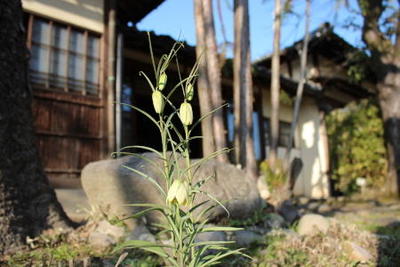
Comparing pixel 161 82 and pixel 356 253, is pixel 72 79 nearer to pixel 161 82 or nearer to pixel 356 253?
pixel 356 253

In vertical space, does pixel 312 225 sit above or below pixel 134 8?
below

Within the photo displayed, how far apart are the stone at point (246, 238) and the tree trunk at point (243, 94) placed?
6.45 ft

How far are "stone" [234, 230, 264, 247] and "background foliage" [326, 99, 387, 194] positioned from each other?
28.5ft

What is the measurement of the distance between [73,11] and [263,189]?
4.81 meters

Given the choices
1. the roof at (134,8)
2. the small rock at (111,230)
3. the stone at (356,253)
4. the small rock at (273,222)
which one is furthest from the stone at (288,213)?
the roof at (134,8)

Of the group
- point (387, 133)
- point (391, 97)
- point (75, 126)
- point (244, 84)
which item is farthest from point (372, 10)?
point (75, 126)

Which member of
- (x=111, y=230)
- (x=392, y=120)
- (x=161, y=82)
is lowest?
(x=111, y=230)

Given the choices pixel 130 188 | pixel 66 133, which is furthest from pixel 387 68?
pixel 130 188

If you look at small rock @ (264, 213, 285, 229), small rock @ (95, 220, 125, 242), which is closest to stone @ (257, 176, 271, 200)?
small rock @ (264, 213, 285, 229)

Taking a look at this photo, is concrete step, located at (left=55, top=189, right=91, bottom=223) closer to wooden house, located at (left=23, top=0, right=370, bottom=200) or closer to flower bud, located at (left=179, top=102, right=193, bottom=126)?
wooden house, located at (left=23, top=0, right=370, bottom=200)

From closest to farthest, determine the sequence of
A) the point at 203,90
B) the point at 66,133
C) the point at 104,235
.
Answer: the point at 104,235 → the point at 203,90 → the point at 66,133

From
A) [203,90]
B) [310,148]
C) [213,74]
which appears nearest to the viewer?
[203,90]

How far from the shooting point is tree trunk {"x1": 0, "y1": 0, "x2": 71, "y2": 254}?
293cm

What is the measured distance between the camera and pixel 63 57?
704cm
